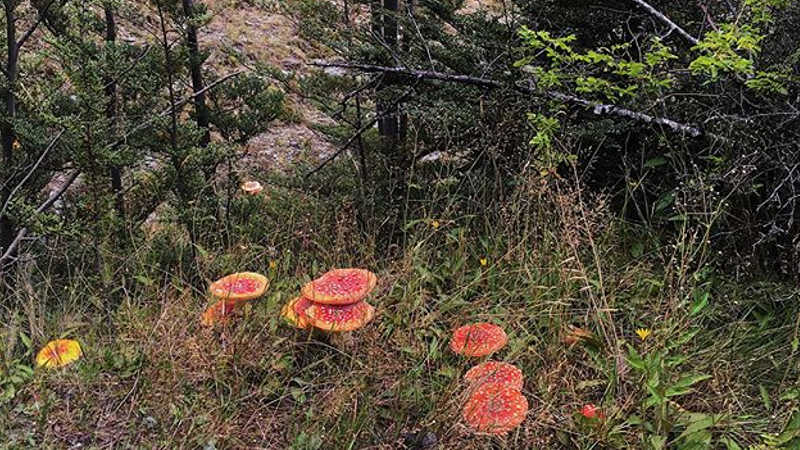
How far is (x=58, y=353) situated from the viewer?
7.89 ft

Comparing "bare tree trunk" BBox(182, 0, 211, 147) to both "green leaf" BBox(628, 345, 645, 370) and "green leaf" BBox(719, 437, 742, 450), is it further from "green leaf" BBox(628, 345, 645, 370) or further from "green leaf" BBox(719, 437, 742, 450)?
"green leaf" BBox(719, 437, 742, 450)

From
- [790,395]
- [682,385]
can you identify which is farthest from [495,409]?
[790,395]

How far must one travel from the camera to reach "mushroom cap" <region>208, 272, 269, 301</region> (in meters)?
2.51

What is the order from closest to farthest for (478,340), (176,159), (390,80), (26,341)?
1. (478,340)
2. (26,341)
3. (176,159)
4. (390,80)

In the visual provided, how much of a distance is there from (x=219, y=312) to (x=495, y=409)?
121 cm

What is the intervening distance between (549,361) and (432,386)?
20.6 inches

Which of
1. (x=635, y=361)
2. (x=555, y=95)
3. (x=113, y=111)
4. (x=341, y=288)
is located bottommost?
(x=635, y=361)

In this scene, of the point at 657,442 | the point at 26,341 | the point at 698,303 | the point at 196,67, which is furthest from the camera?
the point at 196,67

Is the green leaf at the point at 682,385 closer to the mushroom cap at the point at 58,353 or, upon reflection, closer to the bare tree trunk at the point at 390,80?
the bare tree trunk at the point at 390,80

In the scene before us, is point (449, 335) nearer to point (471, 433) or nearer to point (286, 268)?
point (471, 433)

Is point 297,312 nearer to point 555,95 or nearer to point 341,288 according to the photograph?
point 341,288

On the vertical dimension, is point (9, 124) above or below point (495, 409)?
above

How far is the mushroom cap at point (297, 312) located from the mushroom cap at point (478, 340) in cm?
61

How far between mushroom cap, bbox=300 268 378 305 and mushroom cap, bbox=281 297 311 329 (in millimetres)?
50
